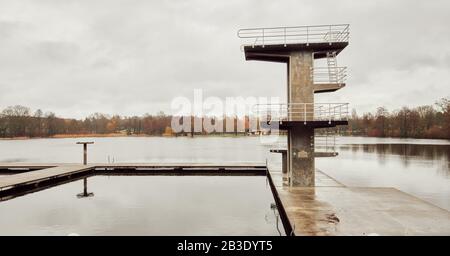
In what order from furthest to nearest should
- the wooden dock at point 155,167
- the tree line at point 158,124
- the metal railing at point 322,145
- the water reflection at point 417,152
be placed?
the tree line at point 158,124 → the water reflection at point 417,152 → the wooden dock at point 155,167 → the metal railing at point 322,145

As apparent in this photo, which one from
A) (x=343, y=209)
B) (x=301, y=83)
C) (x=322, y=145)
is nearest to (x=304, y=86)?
(x=301, y=83)

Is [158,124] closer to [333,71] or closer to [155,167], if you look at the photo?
[155,167]

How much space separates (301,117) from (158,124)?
157 meters

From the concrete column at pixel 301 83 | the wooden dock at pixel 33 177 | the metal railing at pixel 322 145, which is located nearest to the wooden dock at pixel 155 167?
the wooden dock at pixel 33 177

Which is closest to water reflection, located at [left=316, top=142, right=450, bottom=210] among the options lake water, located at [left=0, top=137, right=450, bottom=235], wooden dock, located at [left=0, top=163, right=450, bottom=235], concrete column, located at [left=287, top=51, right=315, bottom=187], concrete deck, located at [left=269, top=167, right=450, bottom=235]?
lake water, located at [left=0, top=137, right=450, bottom=235]

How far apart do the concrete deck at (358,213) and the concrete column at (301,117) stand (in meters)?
1.23

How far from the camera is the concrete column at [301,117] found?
17.4 m

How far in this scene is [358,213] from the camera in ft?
38.9

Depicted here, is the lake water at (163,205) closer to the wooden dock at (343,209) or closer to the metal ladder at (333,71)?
the wooden dock at (343,209)

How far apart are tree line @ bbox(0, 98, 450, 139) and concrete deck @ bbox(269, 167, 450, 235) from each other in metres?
90.8

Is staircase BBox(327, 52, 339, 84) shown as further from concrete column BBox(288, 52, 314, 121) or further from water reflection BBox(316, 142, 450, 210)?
water reflection BBox(316, 142, 450, 210)

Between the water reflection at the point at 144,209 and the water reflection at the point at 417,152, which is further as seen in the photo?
the water reflection at the point at 417,152

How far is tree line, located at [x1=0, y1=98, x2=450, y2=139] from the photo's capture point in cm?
11238
